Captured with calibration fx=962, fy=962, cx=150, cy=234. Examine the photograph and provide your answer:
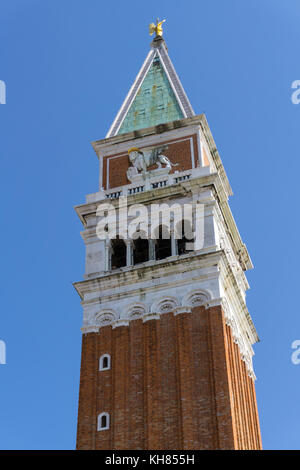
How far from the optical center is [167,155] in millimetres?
51781

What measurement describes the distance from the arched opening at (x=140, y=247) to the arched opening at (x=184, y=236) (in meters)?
1.68

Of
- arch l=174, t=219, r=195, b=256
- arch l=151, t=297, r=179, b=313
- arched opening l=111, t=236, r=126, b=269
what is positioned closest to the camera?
arch l=151, t=297, r=179, b=313

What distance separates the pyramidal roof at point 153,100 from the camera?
179 feet

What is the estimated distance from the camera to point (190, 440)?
39844 millimetres

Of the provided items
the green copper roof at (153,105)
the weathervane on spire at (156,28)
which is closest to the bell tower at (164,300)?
the green copper roof at (153,105)

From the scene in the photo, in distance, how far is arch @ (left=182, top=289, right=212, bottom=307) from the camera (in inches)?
1750

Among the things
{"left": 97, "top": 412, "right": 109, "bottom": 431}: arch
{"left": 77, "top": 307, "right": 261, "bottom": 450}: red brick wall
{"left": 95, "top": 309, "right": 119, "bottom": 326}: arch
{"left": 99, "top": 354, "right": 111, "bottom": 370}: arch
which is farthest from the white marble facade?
{"left": 97, "top": 412, "right": 109, "bottom": 431}: arch

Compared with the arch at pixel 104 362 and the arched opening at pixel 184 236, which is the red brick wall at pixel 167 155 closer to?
the arched opening at pixel 184 236

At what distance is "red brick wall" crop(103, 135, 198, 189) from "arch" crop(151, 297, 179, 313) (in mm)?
8707

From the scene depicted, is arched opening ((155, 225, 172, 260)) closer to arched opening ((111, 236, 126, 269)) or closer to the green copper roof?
arched opening ((111, 236, 126, 269))

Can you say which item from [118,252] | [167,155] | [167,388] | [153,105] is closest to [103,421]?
[167,388]
